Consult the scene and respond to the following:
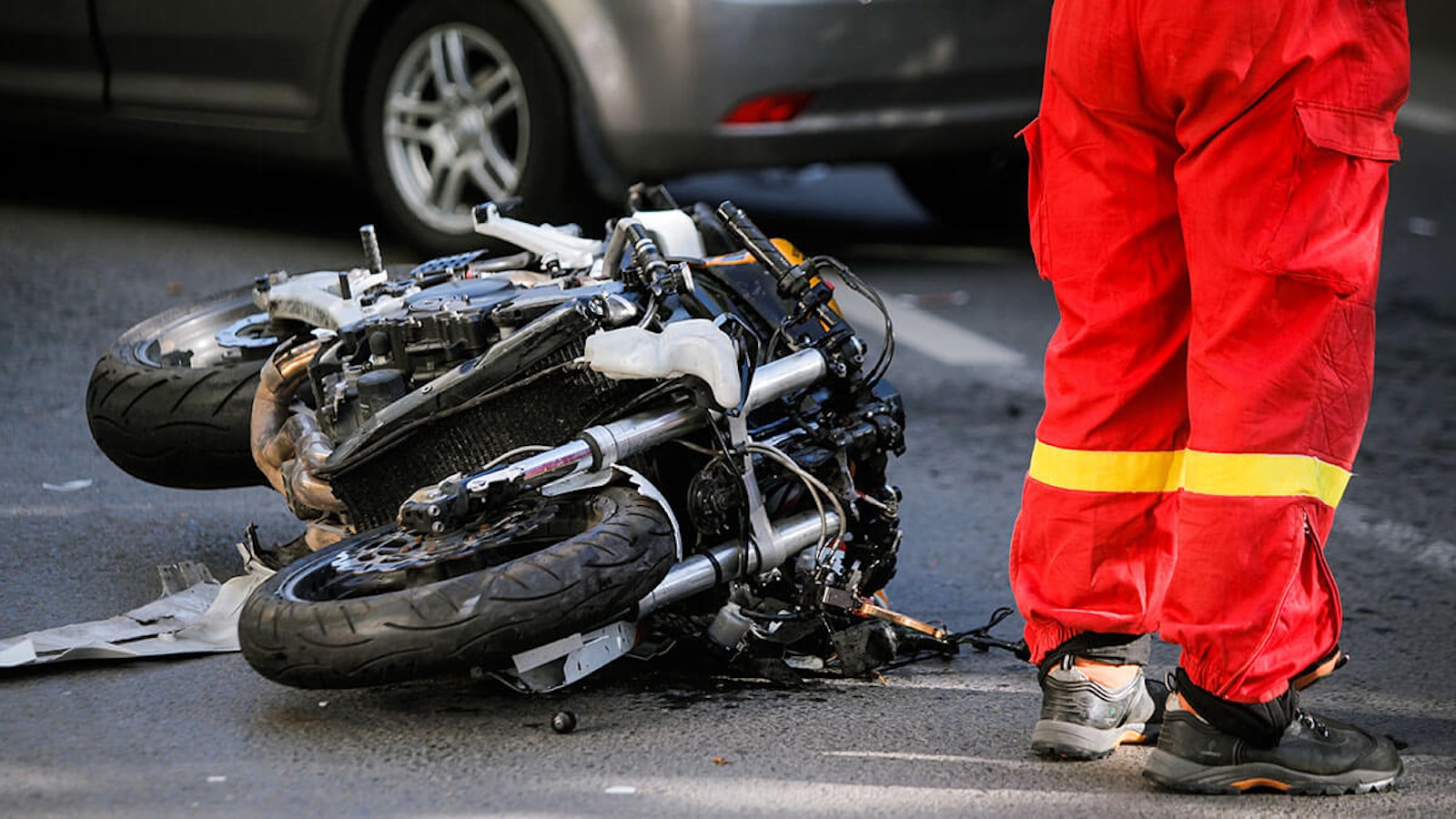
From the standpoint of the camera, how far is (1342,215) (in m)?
2.84

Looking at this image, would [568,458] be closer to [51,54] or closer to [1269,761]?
[1269,761]

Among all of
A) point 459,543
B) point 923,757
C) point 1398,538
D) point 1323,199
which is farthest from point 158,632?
point 1398,538

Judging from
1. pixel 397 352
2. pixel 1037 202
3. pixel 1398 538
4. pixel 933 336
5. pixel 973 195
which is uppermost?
pixel 1037 202

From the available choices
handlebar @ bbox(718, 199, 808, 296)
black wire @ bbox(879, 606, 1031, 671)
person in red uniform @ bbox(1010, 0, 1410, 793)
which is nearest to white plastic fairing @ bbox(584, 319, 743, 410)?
handlebar @ bbox(718, 199, 808, 296)

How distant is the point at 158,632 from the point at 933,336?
10.6 feet

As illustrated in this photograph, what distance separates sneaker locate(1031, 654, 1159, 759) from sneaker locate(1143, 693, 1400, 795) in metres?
0.10

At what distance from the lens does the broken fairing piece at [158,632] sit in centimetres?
342

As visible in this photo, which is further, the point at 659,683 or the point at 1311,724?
the point at 659,683

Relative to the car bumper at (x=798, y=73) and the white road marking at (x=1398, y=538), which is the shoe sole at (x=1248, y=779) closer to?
the white road marking at (x=1398, y=538)

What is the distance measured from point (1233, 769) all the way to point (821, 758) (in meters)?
0.62

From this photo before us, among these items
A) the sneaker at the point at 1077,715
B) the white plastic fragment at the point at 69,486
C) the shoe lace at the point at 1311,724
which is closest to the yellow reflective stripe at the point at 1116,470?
the sneaker at the point at 1077,715

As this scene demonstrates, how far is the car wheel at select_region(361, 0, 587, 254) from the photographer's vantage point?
644 cm

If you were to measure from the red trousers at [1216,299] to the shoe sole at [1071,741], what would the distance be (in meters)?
0.18

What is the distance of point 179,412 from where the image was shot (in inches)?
158
